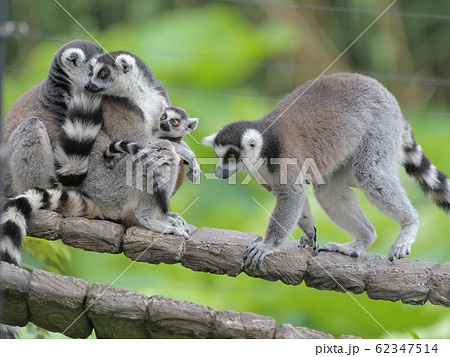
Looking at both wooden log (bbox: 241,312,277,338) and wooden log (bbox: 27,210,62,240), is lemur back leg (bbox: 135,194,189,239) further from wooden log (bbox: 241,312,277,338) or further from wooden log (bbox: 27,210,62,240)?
wooden log (bbox: 241,312,277,338)

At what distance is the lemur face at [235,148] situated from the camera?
2.91m

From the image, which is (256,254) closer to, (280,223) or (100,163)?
(280,223)

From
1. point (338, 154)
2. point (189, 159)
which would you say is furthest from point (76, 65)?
point (338, 154)

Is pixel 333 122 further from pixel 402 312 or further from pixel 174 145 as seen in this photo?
pixel 402 312

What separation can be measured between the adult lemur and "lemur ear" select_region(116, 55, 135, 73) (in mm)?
543

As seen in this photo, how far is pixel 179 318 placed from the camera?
269 cm

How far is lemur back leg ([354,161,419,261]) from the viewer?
9.66ft

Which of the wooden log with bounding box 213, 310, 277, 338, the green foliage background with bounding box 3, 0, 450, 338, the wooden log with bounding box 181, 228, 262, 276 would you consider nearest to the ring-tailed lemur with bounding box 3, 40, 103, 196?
the wooden log with bounding box 181, 228, 262, 276

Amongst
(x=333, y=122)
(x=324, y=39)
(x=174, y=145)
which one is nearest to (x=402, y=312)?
(x=333, y=122)

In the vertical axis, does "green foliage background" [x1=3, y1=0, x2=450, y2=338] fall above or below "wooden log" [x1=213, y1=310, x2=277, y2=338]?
above

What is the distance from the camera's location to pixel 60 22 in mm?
6168

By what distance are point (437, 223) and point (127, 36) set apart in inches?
133

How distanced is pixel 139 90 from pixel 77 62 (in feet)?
1.14

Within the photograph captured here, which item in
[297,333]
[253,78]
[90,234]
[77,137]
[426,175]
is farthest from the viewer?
[253,78]
